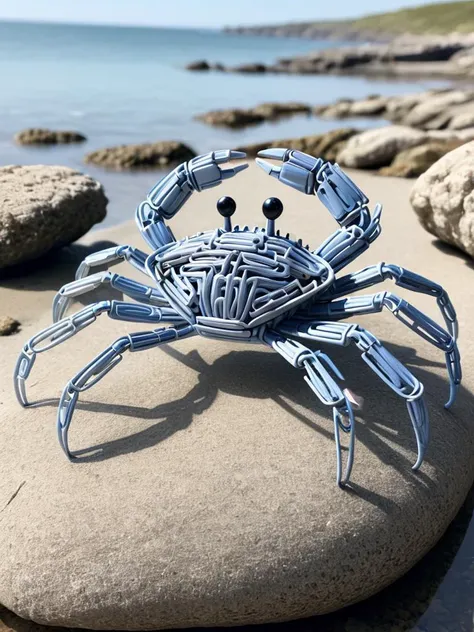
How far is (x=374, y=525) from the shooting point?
3.56 metres

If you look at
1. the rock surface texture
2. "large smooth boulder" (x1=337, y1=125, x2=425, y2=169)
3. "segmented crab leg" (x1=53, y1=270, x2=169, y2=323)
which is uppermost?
"segmented crab leg" (x1=53, y1=270, x2=169, y2=323)

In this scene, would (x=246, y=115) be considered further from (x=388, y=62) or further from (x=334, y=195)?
(x=388, y=62)

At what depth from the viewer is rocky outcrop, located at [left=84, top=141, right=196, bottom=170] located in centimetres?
1513

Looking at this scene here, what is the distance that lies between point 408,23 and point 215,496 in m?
118

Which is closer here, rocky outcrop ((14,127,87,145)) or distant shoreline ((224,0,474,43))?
rocky outcrop ((14,127,87,145))

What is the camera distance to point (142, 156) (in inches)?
596

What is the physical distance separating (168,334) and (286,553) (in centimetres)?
158

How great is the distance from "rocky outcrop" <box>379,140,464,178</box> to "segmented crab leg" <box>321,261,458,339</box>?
27.1ft

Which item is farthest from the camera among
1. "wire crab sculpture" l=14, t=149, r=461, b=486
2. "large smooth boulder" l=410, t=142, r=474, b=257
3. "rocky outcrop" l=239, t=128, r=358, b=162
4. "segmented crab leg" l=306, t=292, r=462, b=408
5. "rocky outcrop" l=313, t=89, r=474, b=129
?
"rocky outcrop" l=313, t=89, r=474, b=129

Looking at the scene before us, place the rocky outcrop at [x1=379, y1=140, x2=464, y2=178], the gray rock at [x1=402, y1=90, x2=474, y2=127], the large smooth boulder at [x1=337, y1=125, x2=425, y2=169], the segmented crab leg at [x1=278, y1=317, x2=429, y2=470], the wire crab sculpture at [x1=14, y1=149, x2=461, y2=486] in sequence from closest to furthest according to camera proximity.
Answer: the segmented crab leg at [x1=278, y1=317, x2=429, y2=470]
the wire crab sculpture at [x1=14, y1=149, x2=461, y2=486]
the rocky outcrop at [x1=379, y1=140, x2=464, y2=178]
the large smooth boulder at [x1=337, y1=125, x2=425, y2=169]
the gray rock at [x1=402, y1=90, x2=474, y2=127]

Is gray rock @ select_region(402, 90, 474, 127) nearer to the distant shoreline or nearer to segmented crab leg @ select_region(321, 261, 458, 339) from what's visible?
segmented crab leg @ select_region(321, 261, 458, 339)

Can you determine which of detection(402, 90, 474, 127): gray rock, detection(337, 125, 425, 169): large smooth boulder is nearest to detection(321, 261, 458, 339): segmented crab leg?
detection(337, 125, 425, 169): large smooth boulder

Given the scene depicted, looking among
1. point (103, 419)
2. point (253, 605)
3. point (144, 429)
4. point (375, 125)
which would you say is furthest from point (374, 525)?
point (375, 125)

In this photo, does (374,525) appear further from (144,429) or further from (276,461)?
(144,429)
